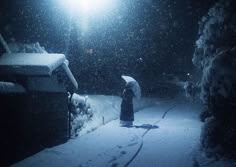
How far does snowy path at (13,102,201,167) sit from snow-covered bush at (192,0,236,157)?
1090 mm

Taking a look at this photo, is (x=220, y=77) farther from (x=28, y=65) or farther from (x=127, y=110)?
(x=127, y=110)

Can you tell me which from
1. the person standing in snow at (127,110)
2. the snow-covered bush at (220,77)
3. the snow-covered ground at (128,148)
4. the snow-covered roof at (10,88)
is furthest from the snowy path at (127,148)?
the snow-covered roof at (10,88)

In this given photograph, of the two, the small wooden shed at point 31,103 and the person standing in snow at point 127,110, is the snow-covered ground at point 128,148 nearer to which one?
the person standing in snow at point 127,110

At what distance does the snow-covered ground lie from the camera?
30.0 ft

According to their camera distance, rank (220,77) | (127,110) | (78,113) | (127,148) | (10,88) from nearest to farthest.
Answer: (10,88) < (220,77) < (127,148) < (78,113) < (127,110)

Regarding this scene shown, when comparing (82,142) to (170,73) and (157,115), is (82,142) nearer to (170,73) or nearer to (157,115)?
(157,115)

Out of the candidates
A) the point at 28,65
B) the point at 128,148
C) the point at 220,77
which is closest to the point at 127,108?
the point at 128,148

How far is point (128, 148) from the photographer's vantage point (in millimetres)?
10734

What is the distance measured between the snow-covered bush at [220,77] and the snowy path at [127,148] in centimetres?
109

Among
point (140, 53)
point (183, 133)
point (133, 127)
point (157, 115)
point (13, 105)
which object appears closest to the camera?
point (13, 105)

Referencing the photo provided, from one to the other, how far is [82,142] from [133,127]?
380 centimetres

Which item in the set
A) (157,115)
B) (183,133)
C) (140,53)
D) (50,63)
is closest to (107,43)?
(140,53)

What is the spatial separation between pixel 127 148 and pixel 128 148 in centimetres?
3

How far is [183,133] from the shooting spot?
13703mm
